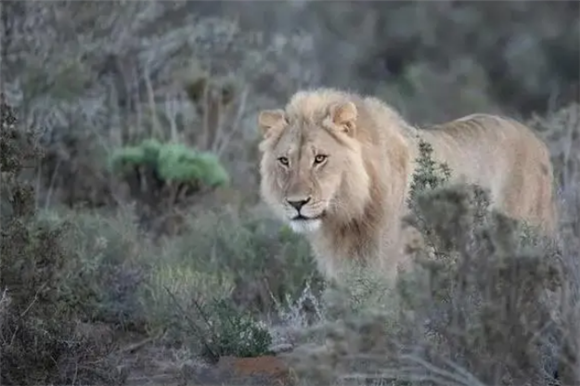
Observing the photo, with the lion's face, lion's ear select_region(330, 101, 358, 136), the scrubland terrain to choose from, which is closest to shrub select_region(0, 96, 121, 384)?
the scrubland terrain

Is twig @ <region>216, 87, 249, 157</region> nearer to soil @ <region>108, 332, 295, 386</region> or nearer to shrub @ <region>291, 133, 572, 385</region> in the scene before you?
soil @ <region>108, 332, 295, 386</region>

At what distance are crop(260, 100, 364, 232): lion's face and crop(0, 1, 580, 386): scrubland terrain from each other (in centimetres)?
52

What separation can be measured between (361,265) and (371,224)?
0.24 metres

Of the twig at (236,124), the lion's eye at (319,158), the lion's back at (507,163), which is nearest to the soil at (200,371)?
the lion's eye at (319,158)

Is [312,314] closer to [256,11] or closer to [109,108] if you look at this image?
[109,108]

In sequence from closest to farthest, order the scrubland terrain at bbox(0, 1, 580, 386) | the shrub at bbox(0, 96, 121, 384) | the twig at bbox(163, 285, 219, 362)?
the scrubland terrain at bbox(0, 1, 580, 386) < the shrub at bbox(0, 96, 121, 384) < the twig at bbox(163, 285, 219, 362)

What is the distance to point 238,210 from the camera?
12.4 m

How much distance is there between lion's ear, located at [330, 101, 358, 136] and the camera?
8078mm

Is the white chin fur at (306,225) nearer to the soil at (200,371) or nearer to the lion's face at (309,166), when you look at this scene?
the lion's face at (309,166)

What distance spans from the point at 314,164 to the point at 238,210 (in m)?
4.46

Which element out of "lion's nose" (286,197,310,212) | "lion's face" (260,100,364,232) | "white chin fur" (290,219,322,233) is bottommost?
"white chin fur" (290,219,322,233)

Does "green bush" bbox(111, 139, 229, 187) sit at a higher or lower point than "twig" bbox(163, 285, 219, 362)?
higher

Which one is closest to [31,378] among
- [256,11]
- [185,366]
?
[185,366]

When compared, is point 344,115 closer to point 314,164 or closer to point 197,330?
point 314,164
